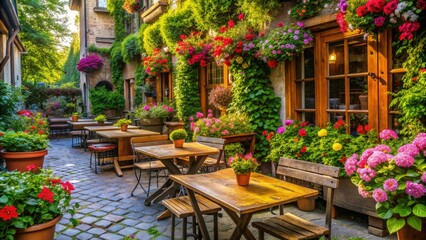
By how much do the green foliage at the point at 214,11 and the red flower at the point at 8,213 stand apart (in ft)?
17.1

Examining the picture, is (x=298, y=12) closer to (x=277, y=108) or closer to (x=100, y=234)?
(x=277, y=108)

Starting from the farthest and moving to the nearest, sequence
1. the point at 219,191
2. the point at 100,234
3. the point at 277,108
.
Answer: the point at 277,108
the point at 100,234
the point at 219,191

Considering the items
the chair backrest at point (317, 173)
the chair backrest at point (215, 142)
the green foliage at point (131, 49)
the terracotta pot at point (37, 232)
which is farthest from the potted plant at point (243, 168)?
the green foliage at point (131, 49)

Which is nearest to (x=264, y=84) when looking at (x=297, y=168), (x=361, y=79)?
(x=361, y=79)

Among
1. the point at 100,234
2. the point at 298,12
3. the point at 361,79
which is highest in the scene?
the point at 298,12

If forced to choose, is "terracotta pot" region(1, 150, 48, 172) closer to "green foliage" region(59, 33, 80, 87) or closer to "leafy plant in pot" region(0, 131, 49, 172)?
"leafy plant in pot" region(0, 131, 49, 172)

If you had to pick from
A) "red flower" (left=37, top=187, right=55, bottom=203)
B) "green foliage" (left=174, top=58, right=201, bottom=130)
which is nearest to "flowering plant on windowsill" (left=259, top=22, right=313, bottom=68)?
"green foliage" (left=174, top=58, right=201, bottom=130)

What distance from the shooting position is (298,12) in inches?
205

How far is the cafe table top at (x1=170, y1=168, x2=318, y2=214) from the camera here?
2383 mm

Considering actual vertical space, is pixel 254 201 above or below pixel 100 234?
above

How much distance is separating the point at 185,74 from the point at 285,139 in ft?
14.1

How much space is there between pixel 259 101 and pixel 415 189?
3.51 m

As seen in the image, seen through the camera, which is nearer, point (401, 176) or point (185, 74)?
point (401, 176)

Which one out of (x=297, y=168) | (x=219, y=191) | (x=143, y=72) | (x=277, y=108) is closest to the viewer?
(x=219, y=191)
